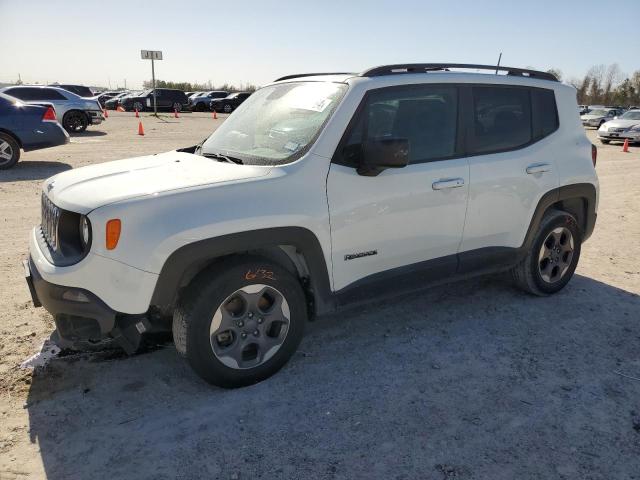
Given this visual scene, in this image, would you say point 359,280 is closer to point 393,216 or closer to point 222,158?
point 393,216

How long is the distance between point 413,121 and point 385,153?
0.68m

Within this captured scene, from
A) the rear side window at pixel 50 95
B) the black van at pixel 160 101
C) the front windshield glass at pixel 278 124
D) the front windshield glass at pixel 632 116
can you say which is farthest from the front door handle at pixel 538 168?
the black van at pixel 160 101

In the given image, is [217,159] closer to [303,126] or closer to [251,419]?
[303,126]

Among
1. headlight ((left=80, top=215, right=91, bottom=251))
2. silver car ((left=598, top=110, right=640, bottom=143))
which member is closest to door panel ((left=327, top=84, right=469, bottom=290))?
headlight ((left=80, top=215, right=91, bottom=251))

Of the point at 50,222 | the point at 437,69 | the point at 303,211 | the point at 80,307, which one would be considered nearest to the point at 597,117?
the point at 437,69

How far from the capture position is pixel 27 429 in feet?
9.07

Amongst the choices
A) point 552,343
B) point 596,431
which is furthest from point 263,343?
point 552,343

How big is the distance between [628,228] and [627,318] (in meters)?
3.42

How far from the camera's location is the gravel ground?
8.39 ft

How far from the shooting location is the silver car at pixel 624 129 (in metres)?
19.6

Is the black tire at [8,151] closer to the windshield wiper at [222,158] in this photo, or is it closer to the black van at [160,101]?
the windshield wiper at [222,158]

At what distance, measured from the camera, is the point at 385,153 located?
10.1 ft

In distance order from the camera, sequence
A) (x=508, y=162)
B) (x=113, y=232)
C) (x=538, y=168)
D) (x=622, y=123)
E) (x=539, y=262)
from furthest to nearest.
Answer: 1. (x=622, y=123)
2. (x=539, y=262)
3. (x=538, y=168)
4. (x=508, y=162)
5. (x=113, y=232)

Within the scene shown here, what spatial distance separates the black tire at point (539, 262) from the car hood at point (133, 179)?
8.54 ft
